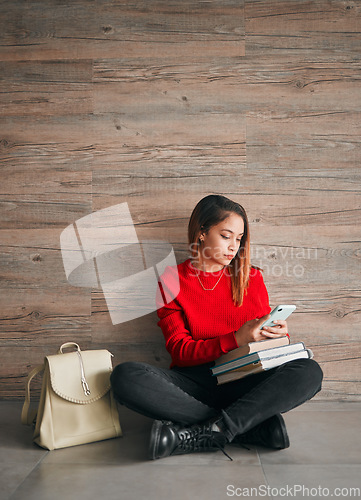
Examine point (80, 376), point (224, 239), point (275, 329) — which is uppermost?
point (224, 239)

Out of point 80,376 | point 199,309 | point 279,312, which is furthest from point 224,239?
point 80,376

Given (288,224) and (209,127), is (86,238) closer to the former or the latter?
(209,127)

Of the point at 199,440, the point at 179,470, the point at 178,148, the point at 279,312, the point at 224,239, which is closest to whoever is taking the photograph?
the point at 179,470

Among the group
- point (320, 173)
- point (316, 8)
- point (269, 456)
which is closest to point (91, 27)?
point (316, 8)

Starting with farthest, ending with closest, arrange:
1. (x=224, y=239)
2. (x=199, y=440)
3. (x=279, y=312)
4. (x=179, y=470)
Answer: (x=224, y=239) → (x=279, y=312) → (x=199, y=440) → (x=179, y=470)

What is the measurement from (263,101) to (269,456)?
129cm

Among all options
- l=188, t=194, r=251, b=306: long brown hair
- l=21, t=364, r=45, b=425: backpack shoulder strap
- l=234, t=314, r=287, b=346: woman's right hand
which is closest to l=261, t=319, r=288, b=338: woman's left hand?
l=234, t=314, r=287, b=346: woman's right hand

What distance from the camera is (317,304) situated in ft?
6.04

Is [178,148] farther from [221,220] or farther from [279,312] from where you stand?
[279,312]

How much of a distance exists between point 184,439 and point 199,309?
48 cm

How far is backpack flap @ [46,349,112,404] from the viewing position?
1431mm

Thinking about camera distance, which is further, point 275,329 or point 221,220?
point 221,220

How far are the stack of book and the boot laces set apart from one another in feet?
0.72

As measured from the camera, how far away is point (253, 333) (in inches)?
57.5
